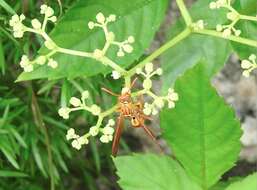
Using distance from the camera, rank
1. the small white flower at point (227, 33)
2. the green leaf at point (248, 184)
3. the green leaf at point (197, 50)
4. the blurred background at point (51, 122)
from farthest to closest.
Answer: the blurred background at point (51, 122) → the green leaf at point (197, 50) → the small white flower at point (227, 33) → the green leaf at point (248, 184)

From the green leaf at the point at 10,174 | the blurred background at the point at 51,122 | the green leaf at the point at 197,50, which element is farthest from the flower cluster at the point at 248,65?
the green leaf at the point at 10,174

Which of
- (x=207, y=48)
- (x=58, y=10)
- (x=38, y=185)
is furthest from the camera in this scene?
(x=38, y=185)

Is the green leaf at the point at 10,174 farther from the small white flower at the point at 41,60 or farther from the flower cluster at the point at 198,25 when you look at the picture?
the flower cluster at the point at 198,25

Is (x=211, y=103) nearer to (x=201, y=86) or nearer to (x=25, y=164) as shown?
(x=201, y=86)

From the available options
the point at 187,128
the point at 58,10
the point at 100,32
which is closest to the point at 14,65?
the point at 58,10

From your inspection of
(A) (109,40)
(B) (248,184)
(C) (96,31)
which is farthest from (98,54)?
(B) (248,184)
